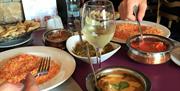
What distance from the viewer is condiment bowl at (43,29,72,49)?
3.69ft

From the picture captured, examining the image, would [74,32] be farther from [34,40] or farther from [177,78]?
[177,78]

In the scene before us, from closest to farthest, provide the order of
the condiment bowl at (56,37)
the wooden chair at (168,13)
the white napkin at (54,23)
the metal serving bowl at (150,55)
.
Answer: the metal serving bowl at (150,55), the condiment bowl at (56,37), the white napkin at (54,23), the wooden chair at (168,13)

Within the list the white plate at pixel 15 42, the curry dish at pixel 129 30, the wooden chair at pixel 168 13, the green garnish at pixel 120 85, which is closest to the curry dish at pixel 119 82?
the green garnish at pixel 120 85

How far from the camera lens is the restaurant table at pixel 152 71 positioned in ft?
2.94

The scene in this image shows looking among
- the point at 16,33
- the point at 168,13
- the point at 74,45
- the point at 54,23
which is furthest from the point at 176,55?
the point at 168,13

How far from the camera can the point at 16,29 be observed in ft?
4.01

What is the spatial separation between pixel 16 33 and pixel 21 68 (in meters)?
0.28

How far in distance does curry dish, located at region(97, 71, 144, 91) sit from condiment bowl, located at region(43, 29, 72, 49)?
32cm

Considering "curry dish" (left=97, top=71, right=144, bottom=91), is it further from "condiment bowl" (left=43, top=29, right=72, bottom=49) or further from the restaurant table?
"condiment bowl" (left=43, top=29, right=72, bottom=49)

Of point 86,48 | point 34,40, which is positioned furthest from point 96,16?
point 34,40

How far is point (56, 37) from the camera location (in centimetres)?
117

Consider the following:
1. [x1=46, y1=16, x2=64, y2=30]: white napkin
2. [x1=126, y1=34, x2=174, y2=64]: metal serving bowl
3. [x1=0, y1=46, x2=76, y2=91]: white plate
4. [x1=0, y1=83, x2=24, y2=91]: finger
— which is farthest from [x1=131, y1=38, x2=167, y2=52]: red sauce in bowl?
[x1=0, y1=83, x2=24, y2=91]: finger

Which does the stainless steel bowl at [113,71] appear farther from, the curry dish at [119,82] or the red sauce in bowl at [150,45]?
the red sauce in bowl at [150,45]

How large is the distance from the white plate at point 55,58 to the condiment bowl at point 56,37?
0.03 metres
